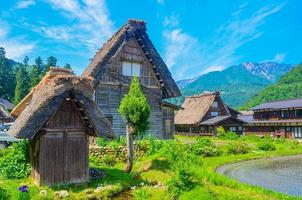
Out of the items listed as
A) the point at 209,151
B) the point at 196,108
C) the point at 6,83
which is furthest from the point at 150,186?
the point at 6,83

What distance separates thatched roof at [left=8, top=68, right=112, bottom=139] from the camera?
14617mm

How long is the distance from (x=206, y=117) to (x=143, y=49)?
93.8 feet

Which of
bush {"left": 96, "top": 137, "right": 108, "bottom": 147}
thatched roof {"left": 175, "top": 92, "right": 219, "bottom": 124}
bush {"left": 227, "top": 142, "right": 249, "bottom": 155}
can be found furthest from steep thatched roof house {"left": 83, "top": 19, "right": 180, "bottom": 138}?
thatched roof {"left": 175, "top": 92, "right": 219, "bottom": 124}

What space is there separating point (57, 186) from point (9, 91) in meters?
72.2

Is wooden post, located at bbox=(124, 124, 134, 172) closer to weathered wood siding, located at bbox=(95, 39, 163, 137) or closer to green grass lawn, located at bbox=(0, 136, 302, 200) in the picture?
green grass lawn, located at bbox=(0, 136, 302, 200)

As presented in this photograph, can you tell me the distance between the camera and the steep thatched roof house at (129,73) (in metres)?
28.5

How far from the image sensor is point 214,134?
176ft

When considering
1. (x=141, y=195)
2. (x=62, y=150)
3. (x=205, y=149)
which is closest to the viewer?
(x=141, y=195)

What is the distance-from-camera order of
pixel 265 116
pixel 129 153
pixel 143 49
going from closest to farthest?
pixel 129 153 → pixel 143 49 → pixel 265 116

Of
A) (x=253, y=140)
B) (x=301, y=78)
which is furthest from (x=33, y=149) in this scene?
(x=301, y=78)

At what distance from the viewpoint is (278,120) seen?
180ft

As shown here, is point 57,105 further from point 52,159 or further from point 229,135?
point 229,135

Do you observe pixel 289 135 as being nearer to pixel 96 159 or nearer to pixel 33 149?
pixel 96 159

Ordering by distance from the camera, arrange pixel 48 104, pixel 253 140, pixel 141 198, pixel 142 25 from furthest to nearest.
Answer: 1. pixel 253 140
2. pixel 142 25
3. pixel 48 104
4. pixel 141 198
